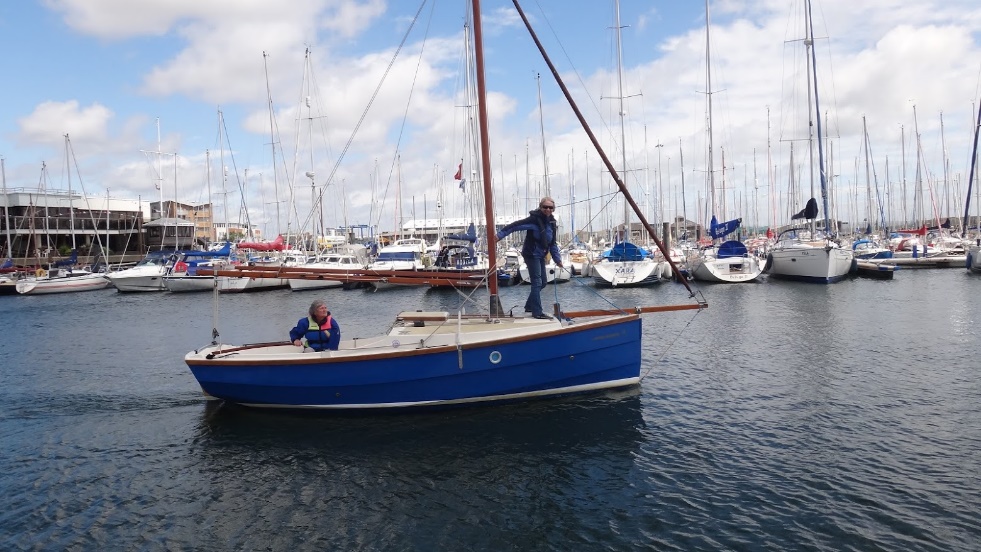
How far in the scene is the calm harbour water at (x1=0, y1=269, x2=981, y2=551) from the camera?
792 centimetres

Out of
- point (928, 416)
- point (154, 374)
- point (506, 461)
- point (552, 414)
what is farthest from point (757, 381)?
point (154, 374)

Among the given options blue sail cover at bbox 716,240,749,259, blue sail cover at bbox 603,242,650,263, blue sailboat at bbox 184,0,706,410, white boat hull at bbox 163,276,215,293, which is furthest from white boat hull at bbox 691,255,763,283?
white boat hull at bbox 163,276,215,293

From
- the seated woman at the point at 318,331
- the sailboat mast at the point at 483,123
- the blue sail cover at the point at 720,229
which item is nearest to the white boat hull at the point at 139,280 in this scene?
the blue sail cover at the point at 720,229

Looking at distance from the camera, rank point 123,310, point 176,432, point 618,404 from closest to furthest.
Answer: point 176,432
point 618,404
point 123,310

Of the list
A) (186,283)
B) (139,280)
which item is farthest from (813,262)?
(139,280)

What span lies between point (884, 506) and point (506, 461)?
5365 millimetres

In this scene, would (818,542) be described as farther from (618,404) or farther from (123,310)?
(123,310)

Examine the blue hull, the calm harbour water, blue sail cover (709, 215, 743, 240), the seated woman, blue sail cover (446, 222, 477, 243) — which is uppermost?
blue sail cover (446, 222, 477, 243)

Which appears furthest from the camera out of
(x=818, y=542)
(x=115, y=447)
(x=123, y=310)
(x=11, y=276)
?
(x=11, y=276)

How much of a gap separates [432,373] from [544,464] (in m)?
2.93

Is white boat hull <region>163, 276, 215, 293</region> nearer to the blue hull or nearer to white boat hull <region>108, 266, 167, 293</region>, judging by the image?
white boat hull <region>108, 266, 167, 293</region>

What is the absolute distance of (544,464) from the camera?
1009 centimetres

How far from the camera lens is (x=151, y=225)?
292 ft

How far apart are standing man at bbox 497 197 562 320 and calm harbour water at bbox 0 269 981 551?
2.31 metres
